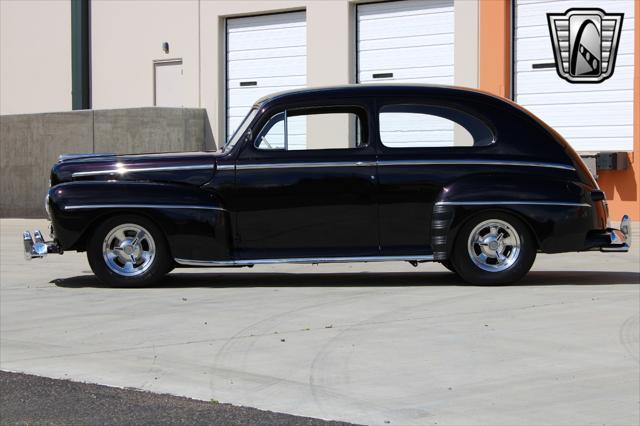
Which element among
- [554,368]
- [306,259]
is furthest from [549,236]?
[554,368]

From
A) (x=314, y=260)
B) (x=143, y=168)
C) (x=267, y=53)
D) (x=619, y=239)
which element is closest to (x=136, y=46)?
(x=267, y=53)

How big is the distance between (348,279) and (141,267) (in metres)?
1.98

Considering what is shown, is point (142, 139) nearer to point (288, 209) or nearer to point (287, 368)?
point (288, 209)

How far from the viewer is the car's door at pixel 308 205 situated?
9680mm

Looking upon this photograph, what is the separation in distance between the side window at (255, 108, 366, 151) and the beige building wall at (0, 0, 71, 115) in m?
16.2

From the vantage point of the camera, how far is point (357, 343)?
22.9ft

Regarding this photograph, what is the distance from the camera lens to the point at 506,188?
965cm

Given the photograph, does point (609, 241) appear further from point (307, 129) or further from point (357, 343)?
point (357, 343)

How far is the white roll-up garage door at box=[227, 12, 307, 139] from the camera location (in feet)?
73.3

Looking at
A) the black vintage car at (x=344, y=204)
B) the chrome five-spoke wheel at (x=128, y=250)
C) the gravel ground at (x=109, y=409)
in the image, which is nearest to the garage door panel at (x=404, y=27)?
the black vintage car at (x=344, y=204)

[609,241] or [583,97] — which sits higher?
[583,97]

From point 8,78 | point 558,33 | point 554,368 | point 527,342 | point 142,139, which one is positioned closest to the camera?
point 554,368

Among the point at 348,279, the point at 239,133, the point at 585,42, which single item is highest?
the point at 585,42

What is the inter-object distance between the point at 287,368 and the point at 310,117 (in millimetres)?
4063
